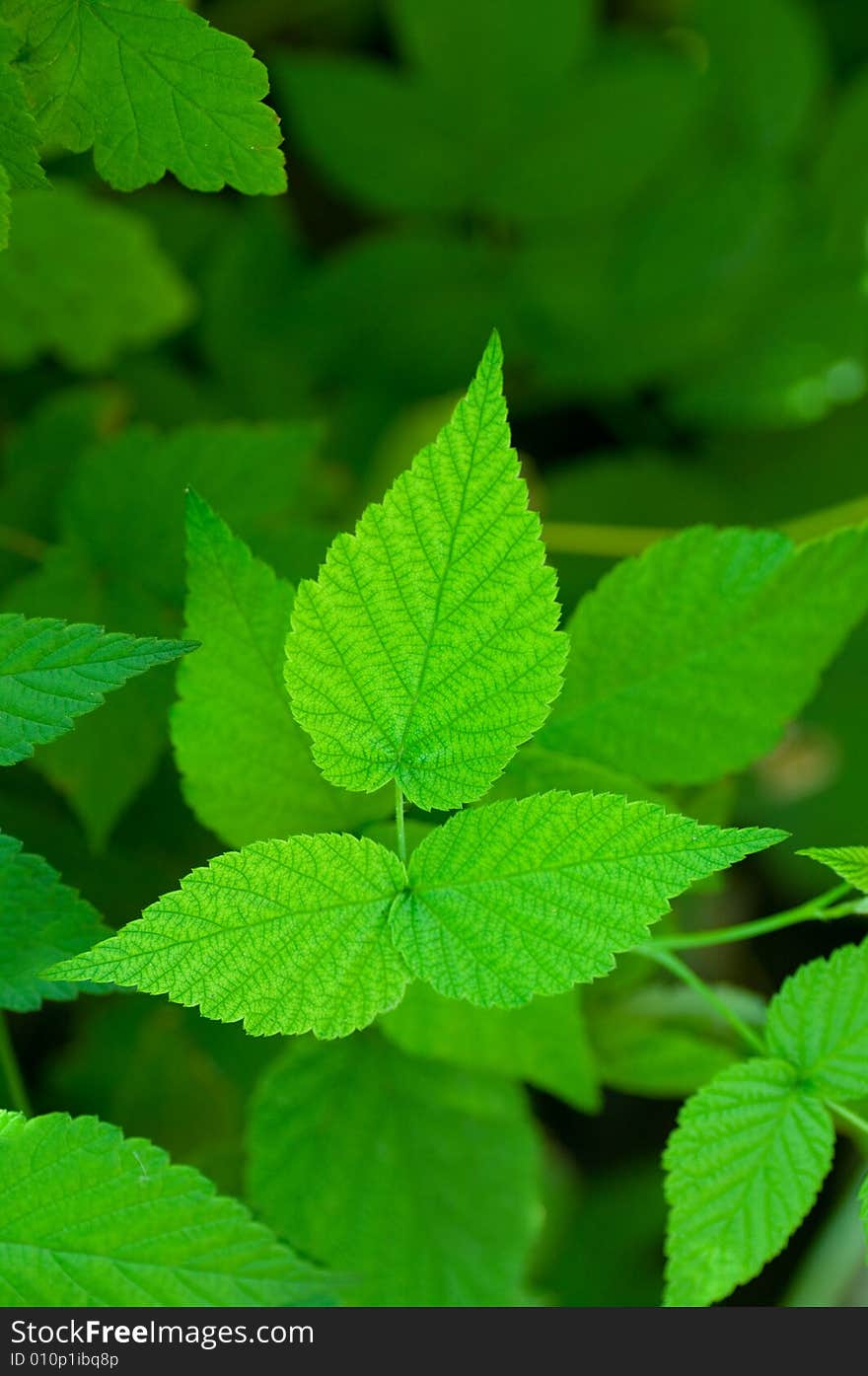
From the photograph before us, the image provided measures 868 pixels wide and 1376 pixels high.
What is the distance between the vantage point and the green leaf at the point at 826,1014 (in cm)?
63

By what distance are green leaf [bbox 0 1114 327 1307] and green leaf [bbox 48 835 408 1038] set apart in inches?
5.1

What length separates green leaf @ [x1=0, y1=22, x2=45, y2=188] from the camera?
1.82ft

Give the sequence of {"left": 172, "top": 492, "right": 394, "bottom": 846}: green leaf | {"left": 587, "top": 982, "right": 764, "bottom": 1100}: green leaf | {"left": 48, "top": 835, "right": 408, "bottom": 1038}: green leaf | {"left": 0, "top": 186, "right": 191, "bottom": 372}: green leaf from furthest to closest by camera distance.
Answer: {"left": 0, "top": 186, "right": 191, "bottom": 372}: green leaf, {"left": 587, "top": 982, "right": 764, "bottom": 1100}: green leaf, {"left": 172, "top": 492, "right": 394, "bottom": 846}: green leaf, {"left": 48, "top": 835, "right": 408, "bottom": 1038}: green leaf

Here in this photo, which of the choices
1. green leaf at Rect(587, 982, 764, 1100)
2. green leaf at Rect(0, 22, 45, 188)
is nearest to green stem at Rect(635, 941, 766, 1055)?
green leaf at Rect(587, 982, 764, 1100)

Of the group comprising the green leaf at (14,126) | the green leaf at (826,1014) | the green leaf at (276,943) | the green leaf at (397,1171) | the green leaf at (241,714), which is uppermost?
the green leaf at (14,126)

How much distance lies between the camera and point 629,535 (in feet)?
3.82

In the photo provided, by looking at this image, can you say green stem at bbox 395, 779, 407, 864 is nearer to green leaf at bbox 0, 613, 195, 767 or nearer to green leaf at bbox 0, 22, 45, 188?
green leaf at bbox 0, 613, 195, 767

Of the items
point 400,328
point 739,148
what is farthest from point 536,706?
point 739,148

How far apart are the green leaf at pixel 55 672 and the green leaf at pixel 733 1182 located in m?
0.38

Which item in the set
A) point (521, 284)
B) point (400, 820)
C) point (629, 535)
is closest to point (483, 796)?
point (400, 820)

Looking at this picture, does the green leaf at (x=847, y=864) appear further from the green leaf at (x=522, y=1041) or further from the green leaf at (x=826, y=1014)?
the green leaf at (x=522, y=1041)

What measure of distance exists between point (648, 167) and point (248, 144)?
95 cm

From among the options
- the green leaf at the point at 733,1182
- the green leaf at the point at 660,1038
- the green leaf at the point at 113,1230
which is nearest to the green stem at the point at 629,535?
the green leaf at the point at 660,1038
